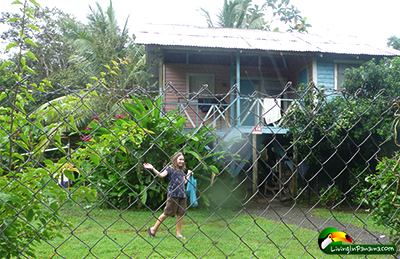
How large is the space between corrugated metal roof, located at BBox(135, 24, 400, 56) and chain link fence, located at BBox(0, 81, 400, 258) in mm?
2127

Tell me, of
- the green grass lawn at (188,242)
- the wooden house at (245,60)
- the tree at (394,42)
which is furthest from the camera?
the tree at (394,42)

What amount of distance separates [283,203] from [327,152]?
6.54 feet

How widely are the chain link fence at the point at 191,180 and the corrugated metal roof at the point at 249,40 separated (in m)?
2.13

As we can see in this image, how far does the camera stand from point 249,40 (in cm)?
1086

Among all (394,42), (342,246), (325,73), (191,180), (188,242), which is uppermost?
(394,42)

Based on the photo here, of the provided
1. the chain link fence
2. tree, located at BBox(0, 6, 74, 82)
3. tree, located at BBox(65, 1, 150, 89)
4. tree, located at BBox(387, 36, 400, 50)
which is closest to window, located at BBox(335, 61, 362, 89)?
the chain link fence

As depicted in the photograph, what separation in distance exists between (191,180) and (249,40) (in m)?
6.55

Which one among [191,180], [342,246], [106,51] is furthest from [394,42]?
[342,246]

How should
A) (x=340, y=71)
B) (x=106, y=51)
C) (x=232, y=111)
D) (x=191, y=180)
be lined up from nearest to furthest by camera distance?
(x=191, y=180)
(x=232, y=111)
(x=340, y=71)
(x=106, y=51)

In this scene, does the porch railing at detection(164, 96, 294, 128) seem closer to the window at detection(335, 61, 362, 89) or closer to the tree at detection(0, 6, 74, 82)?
the window at detection(335, 61, 362, 89)

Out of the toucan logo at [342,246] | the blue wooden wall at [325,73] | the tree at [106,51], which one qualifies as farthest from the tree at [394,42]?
the toucan logo at [342,246]

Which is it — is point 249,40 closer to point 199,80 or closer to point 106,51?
point 199,80

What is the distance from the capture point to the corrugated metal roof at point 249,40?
31.9 ft

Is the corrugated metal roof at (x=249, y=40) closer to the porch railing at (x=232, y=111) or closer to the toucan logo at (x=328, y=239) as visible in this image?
the porch railing at (x=232, y=111)
